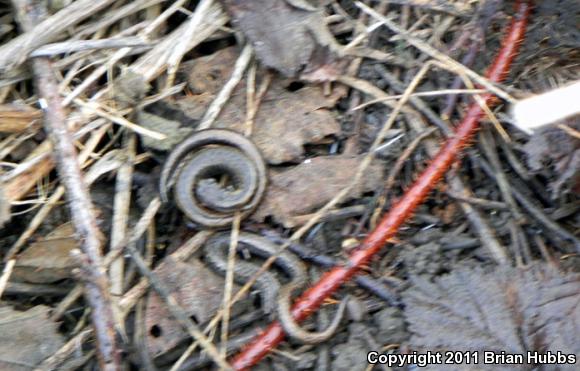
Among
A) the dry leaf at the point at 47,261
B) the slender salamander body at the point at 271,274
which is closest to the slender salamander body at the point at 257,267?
the slender salamander body at the point at 271,274

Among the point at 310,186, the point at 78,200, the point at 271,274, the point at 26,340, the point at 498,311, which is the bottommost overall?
the point at 26,340

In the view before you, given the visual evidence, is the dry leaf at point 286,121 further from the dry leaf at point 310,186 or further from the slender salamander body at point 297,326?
the slender salamander body at point 297,326

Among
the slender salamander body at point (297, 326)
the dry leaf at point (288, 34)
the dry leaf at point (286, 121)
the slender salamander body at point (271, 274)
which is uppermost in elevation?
the dry leaf at point (288, 34)

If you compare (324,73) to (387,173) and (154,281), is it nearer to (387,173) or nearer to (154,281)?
(387,173)

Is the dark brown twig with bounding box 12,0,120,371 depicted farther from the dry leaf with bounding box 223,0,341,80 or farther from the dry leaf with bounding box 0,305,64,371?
the dry leaf with bounding box 223,0,341,80

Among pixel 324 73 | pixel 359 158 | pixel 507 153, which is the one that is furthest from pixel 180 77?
pixel 507 153

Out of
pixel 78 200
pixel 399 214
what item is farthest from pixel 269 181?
pixel 78 200

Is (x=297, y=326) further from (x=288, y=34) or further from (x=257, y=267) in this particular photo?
(x=288, y=34)

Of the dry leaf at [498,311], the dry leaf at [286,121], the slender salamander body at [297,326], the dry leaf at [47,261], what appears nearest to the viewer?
the dry leaf at [498,311]
